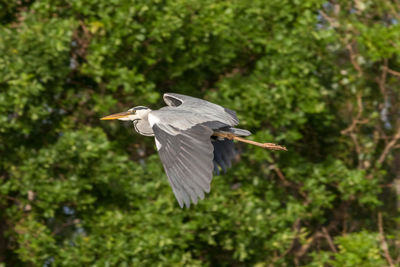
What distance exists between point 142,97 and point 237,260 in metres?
2.01

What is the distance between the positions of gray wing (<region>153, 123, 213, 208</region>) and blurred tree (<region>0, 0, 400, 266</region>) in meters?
2.47

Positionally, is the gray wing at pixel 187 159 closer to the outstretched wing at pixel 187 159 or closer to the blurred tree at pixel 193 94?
the outstretched wing at pixel 187 159

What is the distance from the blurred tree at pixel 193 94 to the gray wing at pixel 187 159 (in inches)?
97.4

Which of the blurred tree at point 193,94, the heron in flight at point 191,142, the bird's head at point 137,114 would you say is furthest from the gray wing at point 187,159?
the blurred tree at point 193,94

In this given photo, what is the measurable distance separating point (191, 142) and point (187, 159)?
15 cm

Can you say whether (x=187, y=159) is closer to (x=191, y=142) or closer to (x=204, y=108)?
(x=191, y=142)

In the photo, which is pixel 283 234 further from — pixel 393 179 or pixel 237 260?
pixel 393 179

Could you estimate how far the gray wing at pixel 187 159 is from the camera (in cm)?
599

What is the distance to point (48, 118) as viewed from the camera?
9.61 m

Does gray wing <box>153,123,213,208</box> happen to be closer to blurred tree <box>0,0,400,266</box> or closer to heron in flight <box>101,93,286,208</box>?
heron in flight <box>101,93,286,208</box>

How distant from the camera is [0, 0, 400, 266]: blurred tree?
351 inches

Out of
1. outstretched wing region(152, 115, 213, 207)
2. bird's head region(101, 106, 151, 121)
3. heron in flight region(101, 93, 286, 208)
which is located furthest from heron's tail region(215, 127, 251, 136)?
bird's head region(101, 106, 151, 121)

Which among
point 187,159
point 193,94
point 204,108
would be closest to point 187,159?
point 187,159

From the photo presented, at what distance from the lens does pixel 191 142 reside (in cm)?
634
